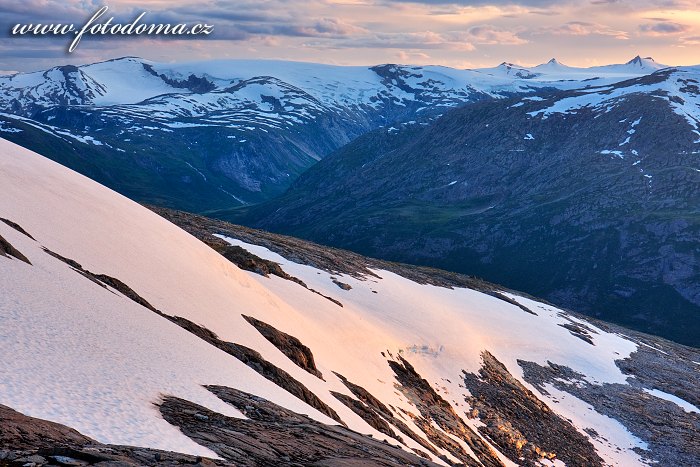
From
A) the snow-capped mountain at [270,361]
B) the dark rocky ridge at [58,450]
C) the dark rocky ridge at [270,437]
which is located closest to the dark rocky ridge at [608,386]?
the snow-capped mountain at [270,361]

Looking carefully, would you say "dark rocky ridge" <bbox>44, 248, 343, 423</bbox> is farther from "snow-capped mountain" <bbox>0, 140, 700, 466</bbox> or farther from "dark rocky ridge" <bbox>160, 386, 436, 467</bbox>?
"dark rocky ridge" <bbox>160, 386, 436, 467</bbox>

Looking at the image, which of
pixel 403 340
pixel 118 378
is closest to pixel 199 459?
pixel 118 378

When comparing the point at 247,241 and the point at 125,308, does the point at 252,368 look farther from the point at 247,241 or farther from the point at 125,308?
the point at 247,241

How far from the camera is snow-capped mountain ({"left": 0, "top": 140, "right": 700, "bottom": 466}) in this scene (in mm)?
17938

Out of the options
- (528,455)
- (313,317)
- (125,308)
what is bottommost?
(528,455)

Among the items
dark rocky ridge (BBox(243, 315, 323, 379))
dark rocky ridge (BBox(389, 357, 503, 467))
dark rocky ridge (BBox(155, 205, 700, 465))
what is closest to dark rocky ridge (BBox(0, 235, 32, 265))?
dark rocky ridge (BBox(243, 315, 323, 379))

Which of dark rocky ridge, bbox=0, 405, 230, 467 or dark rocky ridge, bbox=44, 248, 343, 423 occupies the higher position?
dark rocky ridge, bbox=0, 405, 230, 467

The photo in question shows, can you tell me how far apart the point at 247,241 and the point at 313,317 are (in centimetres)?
2702

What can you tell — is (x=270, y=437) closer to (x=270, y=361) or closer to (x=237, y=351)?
(x=237, y=351)

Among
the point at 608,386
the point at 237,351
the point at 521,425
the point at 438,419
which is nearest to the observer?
the point at 237,351

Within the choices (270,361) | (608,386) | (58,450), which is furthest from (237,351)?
(608,386)

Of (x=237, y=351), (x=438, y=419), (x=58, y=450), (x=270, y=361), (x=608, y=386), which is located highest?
(x=58, y=450)

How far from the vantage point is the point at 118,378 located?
19.4 m

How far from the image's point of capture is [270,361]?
32.4 m
